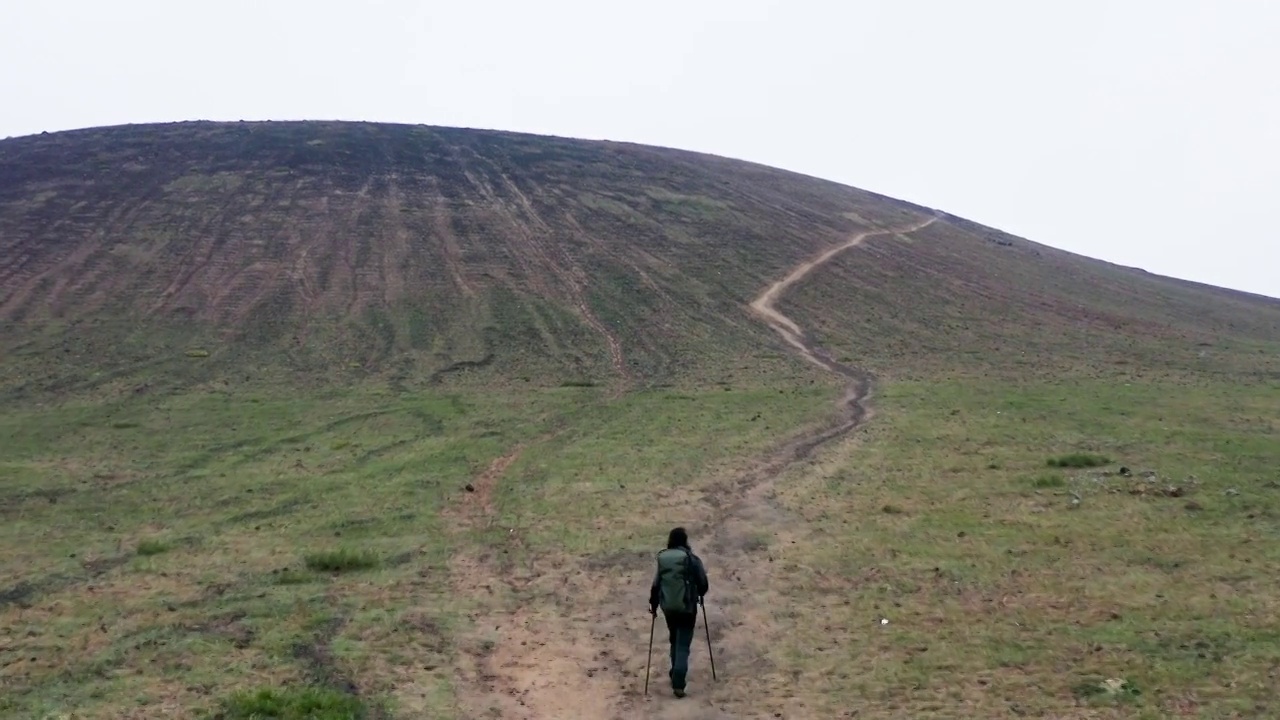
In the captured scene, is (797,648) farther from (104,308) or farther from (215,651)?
(104,308)

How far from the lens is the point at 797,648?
505 inches

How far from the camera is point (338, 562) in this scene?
52.5ft

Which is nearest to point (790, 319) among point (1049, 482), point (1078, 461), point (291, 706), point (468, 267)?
point (468, 267)

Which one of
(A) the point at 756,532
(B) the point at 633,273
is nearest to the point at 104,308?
(B) the point at 633,273

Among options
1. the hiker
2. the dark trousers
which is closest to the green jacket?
the hiker

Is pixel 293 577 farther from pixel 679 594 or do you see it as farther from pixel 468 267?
pixel 468 267

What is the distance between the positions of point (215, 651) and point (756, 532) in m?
9.12

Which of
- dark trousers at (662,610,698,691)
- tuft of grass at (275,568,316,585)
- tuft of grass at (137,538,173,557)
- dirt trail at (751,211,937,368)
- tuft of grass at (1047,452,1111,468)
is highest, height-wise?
dirt trail at (751,211,937,368)

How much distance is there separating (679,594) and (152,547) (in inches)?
396

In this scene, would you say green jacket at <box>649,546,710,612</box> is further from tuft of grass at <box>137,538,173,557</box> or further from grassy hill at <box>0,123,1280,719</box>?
tuft of grass at <box>137,538,173,557</box>

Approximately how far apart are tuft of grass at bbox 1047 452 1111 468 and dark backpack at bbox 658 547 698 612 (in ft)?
44.4

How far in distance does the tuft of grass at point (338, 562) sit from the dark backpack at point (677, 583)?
6.46 m

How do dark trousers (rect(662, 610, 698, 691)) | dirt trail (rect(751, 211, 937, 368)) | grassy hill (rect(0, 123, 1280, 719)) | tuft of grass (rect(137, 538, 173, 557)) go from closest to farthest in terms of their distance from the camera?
dark trousers (rect(662, 610, 698, 691)) < grassy hill (rect(0, 123, 1280, 719)) < tuft of grass (rect(137, 538, 173, 557)) < dirt trail (rect(751, 211, 937, 368))

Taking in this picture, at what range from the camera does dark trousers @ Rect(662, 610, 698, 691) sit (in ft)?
37.4
